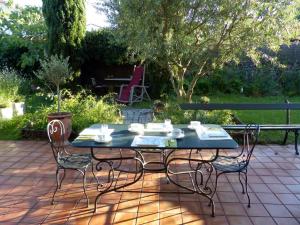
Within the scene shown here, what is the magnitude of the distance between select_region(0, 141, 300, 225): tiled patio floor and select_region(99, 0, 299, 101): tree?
220cm

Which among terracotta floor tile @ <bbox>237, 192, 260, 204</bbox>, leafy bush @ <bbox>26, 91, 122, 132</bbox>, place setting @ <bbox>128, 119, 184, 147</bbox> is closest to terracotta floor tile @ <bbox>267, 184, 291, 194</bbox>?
terracotta floor tile @ <bbox>237, 192, 260, 204</bbox>

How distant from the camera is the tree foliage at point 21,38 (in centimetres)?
1012

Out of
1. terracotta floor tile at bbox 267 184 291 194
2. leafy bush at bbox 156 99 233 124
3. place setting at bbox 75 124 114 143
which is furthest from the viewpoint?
leafy bush at bbox 156 99 233 124

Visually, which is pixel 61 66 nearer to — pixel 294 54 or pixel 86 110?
pixel 86 110

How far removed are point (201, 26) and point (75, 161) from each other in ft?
11.0

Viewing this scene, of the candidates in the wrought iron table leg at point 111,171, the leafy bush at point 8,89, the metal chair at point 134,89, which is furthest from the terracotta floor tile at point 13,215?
the metal chair at point 134,89

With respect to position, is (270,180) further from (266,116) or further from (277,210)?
(266,116)

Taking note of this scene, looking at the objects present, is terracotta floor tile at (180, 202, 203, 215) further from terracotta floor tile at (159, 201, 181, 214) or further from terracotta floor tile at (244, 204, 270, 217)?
terracotta floor tile at (244, 204, 270, 217)

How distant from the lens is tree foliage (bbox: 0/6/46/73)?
33.2 ft

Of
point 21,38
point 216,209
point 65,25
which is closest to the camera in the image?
point 216,209

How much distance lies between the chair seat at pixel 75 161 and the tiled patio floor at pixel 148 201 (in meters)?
0.34

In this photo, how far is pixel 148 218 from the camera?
288 cm

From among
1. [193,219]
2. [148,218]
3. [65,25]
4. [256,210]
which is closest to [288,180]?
[256,210]

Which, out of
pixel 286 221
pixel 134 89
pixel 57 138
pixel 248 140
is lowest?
pixel 286 221
